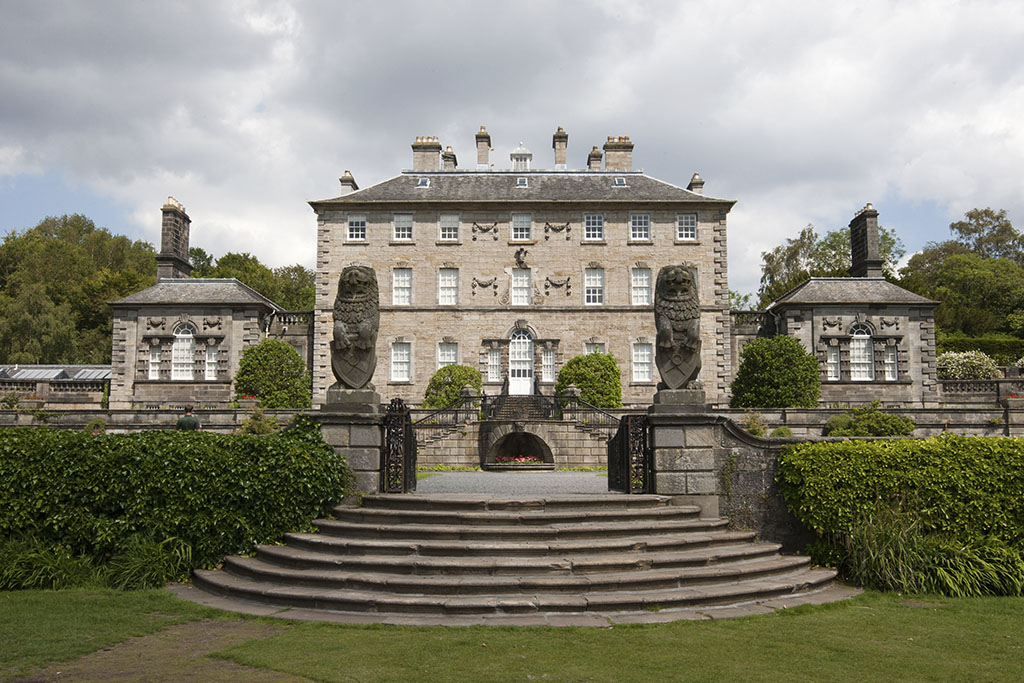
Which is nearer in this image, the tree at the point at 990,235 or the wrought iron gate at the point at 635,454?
the wrought iron gate at the point at 635,454

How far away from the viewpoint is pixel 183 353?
32.7m

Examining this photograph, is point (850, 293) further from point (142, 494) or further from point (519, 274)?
point (142, 494)

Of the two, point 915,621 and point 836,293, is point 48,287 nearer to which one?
point 836,293

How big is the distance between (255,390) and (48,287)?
29.7 meters

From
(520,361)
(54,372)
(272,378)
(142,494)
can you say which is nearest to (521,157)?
(520,361)

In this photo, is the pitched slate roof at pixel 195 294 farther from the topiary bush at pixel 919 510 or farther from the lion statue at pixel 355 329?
the topiary bush at pixel 919 510

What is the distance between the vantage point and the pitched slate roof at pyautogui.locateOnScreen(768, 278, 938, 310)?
105 ft

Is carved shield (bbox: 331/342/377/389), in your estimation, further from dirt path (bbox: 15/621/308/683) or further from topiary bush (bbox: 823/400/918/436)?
topiary bush (bbox: 823/400/918/436)

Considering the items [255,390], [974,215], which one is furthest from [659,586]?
[974,215]

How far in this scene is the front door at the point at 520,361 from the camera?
32.6 m

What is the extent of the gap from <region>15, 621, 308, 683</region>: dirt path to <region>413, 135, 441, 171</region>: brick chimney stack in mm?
30759

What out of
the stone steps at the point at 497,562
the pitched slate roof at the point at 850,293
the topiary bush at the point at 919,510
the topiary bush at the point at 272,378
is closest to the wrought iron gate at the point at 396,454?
the stone steps at the point at 497,562

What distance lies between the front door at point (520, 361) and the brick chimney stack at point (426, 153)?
9.26 metres

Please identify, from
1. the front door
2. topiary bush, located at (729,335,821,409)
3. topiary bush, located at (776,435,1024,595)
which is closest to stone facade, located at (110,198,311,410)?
the front door
